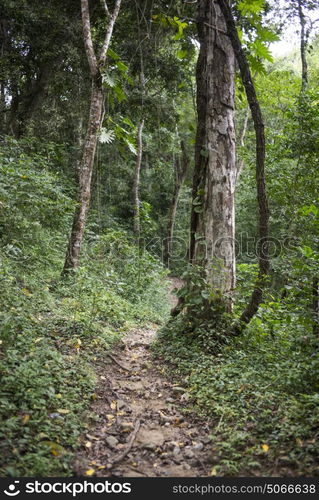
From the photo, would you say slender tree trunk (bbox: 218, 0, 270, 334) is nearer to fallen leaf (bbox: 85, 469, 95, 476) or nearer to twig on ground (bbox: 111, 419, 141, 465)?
twig on ground (bbox: 111, 419, 141, 465)

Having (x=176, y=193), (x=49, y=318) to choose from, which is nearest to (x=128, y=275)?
(x=49, y=318)

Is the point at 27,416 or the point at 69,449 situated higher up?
the point at 27,416

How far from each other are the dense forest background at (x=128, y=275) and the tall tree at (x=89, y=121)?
4 cm

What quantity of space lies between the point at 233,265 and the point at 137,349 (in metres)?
1.98

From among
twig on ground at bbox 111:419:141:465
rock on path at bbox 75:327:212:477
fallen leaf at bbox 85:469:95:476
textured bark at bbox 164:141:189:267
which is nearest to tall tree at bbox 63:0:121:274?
rock on path at bbox 75:327:212:477

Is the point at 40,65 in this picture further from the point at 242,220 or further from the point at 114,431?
the point at 114,431

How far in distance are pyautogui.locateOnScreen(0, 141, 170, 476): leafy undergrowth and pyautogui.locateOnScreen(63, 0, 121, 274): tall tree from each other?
0.57m

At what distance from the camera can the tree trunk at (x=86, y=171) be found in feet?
24.7

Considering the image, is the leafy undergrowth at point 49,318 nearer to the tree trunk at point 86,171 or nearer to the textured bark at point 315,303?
the tree trunk at point 86,171

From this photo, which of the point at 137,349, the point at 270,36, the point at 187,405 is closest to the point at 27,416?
the point at 187,405

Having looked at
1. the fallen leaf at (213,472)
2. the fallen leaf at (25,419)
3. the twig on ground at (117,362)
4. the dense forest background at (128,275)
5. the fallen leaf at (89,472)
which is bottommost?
the fallen leaf at (89,472)

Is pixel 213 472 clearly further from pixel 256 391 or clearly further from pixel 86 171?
pixel 86 171

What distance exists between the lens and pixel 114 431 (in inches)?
139

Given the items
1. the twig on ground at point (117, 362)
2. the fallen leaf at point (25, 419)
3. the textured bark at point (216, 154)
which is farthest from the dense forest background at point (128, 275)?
the textured bark at point (216, 154)
